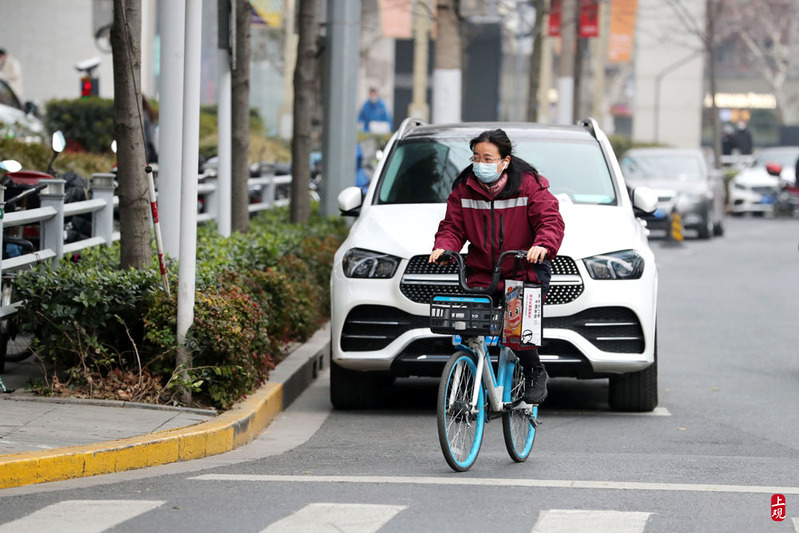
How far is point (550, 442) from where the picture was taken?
8641mm

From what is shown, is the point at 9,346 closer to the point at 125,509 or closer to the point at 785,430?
the point at 125,509

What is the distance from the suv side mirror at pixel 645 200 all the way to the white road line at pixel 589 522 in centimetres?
386

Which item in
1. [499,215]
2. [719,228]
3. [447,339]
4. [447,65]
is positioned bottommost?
[719,228]

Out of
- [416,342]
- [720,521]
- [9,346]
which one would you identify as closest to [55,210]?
[9,346]

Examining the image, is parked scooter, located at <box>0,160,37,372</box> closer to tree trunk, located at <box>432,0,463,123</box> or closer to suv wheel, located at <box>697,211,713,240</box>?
tree trunk, located at <box>432,0,463,123</box>

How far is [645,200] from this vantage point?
9977 mm

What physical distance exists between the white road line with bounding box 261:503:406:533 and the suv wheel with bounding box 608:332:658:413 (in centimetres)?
344

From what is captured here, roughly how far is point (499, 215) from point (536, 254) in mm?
451

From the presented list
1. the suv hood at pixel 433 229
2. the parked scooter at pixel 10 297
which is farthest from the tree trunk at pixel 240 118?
the suv hood at pixel 433 229

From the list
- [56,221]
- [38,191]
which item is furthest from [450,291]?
[38,191]

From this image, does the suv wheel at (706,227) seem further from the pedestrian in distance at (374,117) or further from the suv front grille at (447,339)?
the suv front grille at (447,339)

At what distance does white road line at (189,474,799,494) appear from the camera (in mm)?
7086

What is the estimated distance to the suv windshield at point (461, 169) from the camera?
10.2 meters

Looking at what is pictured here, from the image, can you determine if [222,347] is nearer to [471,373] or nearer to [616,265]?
[471,373]
